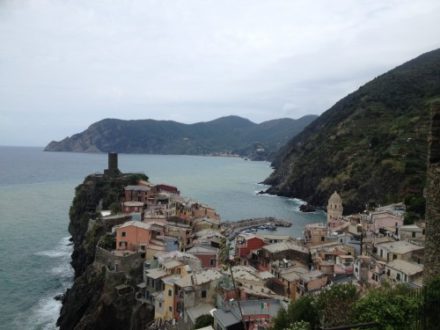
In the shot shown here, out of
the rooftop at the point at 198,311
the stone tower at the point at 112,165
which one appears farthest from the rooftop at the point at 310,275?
the stone tower at the point at 112,165

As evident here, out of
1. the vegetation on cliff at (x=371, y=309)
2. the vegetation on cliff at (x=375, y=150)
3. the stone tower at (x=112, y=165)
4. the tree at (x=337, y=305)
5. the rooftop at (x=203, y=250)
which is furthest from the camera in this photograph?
the vegetation on cliff at (x=375, y=150)

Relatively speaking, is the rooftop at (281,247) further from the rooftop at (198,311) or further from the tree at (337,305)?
the tree at (337,305)

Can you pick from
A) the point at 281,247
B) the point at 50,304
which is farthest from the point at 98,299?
the point at 281,247

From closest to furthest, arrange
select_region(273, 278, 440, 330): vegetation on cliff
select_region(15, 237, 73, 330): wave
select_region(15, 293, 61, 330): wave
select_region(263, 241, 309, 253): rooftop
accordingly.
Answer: select_region(273, 278, 440, 330): vegetation on cliff
select_region(15, 293, 61, 330): wave
select_region(15, 237, 73, 330): wave
select_region(263, 241, 309, 253): rooftop

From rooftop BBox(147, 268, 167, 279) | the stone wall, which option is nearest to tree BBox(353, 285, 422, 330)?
rooftop BBox(147, 268, 167, 279)

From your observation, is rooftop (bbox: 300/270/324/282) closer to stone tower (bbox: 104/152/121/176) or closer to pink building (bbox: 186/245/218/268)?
pink building (bbox: 186/245/218/268)

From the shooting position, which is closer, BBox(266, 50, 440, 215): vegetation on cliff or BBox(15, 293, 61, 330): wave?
BBox(15, 293, 61, 330): wave

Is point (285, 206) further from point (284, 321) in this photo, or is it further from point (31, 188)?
point (284, 321)
